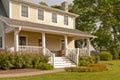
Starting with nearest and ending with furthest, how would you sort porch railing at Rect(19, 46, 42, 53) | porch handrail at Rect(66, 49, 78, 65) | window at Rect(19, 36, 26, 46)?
porch railing at Rect(19, 46, 42, 53) < porch handrail at Rect(66, 49, 78, 65) < window at Rect(19, 36, 26, 46)

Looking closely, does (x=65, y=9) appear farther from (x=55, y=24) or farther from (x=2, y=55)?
(x=2, y=55)

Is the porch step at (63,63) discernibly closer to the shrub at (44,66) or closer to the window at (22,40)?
the shrub at (44,66)

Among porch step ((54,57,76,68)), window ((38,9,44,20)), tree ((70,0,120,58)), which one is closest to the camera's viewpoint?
porch step ((54,57,76,68))

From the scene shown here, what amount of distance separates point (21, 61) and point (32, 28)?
393cm

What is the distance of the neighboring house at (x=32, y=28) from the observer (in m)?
22.5

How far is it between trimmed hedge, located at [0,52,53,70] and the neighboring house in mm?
1480

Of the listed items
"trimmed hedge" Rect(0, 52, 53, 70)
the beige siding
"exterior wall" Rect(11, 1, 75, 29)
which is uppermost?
"exterior wall" Rect(11, 1, 75, 29)

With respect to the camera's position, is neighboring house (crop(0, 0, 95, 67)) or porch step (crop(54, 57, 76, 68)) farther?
porch step (crop(54, 57, 76, 68))

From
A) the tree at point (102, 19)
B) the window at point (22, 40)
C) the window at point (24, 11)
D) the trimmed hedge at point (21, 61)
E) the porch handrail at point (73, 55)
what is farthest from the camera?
the tree at point (102, 19)

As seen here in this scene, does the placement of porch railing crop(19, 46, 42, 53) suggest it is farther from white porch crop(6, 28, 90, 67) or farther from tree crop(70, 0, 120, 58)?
tree crop(70, 0, 120, 58)

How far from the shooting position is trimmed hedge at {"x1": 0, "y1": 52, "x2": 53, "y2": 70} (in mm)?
18719

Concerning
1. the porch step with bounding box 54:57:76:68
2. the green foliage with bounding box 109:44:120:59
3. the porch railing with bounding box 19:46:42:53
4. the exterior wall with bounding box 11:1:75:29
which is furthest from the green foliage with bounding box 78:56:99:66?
the green foliage with bounding box 109:44:120:59

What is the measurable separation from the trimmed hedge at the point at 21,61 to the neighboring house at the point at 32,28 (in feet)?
4.85

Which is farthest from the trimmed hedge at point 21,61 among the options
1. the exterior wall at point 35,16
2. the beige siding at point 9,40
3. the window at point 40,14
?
the window at point 40,14
